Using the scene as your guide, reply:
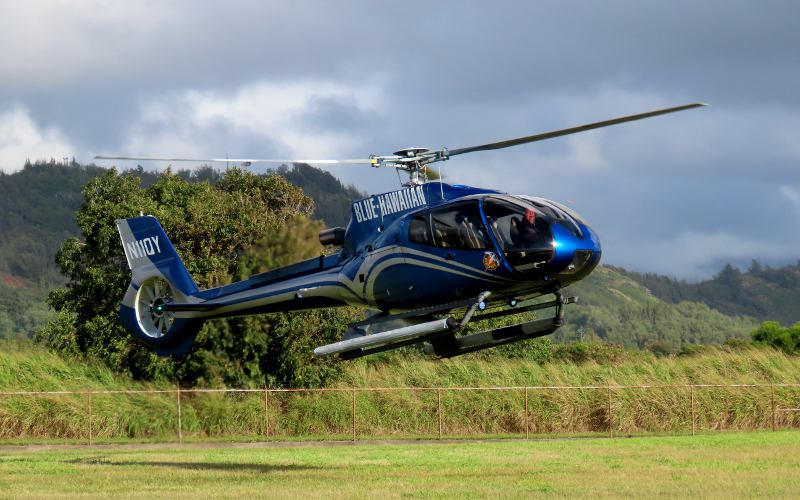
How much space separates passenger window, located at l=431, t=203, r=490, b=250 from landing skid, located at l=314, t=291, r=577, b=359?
0.99m

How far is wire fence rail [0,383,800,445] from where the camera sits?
38188 millimetres

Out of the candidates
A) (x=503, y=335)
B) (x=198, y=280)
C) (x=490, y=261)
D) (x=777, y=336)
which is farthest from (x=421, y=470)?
(x=777, y=336)

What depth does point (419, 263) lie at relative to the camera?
21.7m

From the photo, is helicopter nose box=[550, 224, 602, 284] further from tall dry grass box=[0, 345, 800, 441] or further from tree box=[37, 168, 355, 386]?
tall dry grass box=[0, 345, 800, 441]

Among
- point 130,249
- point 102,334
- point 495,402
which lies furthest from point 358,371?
point 130,249

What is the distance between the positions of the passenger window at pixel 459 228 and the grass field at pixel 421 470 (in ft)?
15.0

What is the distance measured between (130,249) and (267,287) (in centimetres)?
514

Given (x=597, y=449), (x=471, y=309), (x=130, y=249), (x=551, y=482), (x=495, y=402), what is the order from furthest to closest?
(x=495, y=402)
(x=597, y=449)
(x=130, y=249)
(x=551, y=482)
(x=471, y=309)

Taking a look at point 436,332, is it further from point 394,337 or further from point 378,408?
point 378,408

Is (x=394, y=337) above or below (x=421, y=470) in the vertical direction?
above

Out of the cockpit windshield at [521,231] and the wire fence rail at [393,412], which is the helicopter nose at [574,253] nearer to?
the cockpit windshield at [521,231]

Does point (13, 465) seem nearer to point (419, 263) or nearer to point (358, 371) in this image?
point (419, 263)

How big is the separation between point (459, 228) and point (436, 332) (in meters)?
1.90

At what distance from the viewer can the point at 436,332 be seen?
69.1ft
